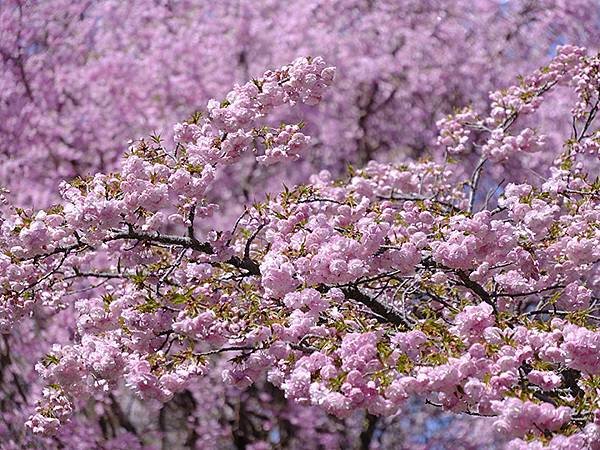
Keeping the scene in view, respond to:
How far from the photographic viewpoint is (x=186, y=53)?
429 inches

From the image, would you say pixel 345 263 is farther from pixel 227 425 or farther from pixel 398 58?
pixel 398 58

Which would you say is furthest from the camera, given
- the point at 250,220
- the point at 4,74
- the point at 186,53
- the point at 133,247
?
the point at 186,53

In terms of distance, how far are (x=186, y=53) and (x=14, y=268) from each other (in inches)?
284

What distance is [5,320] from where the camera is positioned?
163 inches

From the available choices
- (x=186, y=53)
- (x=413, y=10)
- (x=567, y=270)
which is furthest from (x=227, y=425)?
(x=567, y=270)

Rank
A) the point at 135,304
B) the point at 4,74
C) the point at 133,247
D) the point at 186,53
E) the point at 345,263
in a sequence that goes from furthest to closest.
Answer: the point at 186,53 < the point at 4,74 < the point at 133,247 < the point at 135,304 < the point at 345,263

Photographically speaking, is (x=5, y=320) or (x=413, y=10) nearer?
(x=5, y=320)

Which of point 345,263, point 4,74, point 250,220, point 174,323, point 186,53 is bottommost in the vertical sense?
point 174,323

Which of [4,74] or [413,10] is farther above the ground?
[413,10]

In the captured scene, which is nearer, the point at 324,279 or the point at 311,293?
the point at 311,293

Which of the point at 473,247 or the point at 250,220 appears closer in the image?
the point at 473,247

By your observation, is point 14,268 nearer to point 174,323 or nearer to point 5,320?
point 5,320

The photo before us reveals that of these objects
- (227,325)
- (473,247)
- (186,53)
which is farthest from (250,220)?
(186,53)

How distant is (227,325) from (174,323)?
0.22 m
